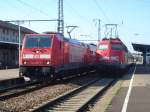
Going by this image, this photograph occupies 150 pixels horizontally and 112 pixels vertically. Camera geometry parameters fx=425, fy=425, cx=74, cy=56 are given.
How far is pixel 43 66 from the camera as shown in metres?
24.8

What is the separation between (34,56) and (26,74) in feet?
3.87

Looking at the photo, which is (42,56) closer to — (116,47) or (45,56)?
(45,56)

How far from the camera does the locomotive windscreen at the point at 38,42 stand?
25.4 metres

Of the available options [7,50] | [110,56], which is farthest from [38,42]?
[7,50]

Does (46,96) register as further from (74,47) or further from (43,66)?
(74,47)

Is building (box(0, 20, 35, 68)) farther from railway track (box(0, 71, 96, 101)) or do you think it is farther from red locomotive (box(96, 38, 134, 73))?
railway track (box(0, 71, 96, 101))

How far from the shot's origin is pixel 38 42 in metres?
25.5

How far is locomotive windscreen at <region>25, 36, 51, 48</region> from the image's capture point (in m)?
25.4

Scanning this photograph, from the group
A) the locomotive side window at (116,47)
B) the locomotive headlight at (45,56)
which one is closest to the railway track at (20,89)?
the locomotive headlight at (45,56)

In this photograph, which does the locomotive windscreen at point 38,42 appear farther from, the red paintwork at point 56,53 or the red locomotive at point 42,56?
the red paintwork at point 56,53

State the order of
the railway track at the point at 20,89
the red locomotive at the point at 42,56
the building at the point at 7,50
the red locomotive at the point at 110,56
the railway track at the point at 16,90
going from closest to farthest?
the railway track at the point at 16,90 → the railway track at the point at 20,89 → the red locomotive at the point at 42,56 → the red locomotive at the point at 110,56 → the building at the point at 7,50

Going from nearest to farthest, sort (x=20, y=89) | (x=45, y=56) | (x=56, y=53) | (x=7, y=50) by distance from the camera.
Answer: (x=20, y=89) → (x=45, y=56) → (x=56, y=53) → (x=7, y=50)

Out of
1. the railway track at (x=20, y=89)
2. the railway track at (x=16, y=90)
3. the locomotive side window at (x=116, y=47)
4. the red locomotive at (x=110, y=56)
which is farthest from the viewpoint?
the locomotive side window at (x=116, y=47)

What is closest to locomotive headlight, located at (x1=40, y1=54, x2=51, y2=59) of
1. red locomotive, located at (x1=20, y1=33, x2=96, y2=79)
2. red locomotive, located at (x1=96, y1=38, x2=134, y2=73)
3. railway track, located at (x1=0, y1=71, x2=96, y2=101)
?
red locomotive, located at (x1=20, y1=33, x2=96, y2=79)
